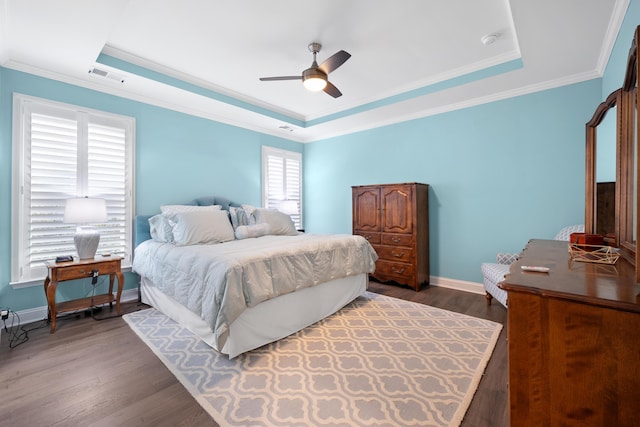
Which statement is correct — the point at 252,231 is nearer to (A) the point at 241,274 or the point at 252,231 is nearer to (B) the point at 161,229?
(B) the point at 161,229

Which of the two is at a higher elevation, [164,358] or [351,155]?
[351,155]

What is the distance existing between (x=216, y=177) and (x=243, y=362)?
3.06 meters

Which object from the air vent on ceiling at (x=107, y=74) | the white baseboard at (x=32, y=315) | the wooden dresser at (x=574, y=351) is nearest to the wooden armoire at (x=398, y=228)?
the wooden dresser at (x=574, y=351)

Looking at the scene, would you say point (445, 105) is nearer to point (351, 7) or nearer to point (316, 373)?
point (351, 7)

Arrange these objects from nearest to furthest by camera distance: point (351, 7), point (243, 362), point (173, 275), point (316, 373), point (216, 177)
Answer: point (316, 373), point (243, 362), point (351, 7), point (173, 275), point (216, 177)

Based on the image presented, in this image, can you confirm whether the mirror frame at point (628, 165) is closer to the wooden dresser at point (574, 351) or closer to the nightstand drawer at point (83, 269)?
the wooden dresser at point (574, 351)

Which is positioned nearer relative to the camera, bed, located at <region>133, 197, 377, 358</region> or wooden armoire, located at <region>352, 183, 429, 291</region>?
bed, located at <region>133, 197, 377, 358</region>

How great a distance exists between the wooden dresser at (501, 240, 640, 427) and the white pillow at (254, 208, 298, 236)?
3066 millimetres

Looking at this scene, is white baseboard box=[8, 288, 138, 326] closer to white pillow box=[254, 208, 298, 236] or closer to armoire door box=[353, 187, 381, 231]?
white pillow box=[254, 208, 298, 236]


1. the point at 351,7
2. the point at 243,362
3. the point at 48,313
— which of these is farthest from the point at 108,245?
the point at 351,7

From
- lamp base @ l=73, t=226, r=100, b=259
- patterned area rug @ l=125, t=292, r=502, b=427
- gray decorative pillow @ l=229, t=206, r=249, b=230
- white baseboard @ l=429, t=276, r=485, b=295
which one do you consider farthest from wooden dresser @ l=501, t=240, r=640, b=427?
lamp base @ l=73, t=226, r=100, b=259

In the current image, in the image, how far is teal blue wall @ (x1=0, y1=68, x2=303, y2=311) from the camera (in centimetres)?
277

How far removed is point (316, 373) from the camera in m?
2.01

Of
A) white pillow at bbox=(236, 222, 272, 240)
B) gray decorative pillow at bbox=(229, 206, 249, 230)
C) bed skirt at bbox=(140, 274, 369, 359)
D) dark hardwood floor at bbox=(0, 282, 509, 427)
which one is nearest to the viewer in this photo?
dark hardwood floor at bbox=(0, 282, 509, 427)
